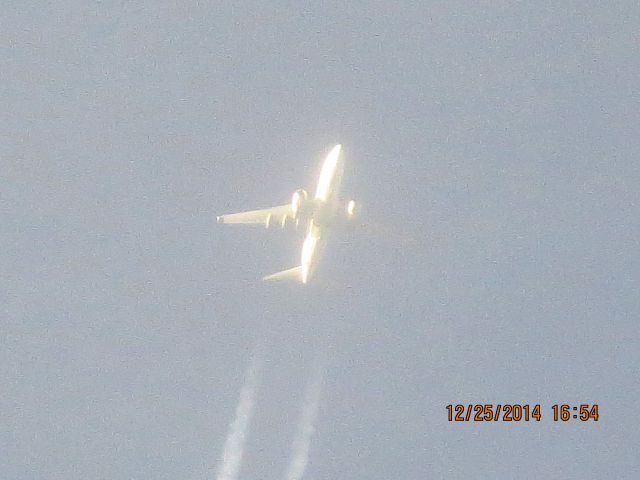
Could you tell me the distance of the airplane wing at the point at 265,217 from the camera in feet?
471

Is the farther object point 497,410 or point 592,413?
point 592,413

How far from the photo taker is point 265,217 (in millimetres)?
146125

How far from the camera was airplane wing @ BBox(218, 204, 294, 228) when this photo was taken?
471 feet

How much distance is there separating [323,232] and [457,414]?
96.9ft

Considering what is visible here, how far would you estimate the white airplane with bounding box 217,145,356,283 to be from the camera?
5536 inches

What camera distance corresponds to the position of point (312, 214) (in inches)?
5546

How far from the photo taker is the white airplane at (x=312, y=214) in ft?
461

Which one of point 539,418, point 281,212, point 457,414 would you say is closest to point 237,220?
point 281,212

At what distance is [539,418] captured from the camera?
147375 millimetres

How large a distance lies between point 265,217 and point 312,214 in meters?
8.29

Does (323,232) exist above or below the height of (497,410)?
above

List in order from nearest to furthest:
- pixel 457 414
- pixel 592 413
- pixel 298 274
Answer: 1. pixel 457 414
2. pixel 298 274
3. pixel 592 413

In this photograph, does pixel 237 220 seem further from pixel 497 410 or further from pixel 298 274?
pixel 497 410

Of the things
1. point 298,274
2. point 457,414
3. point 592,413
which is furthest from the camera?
point 592,413
